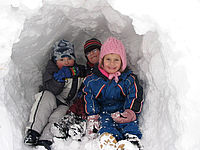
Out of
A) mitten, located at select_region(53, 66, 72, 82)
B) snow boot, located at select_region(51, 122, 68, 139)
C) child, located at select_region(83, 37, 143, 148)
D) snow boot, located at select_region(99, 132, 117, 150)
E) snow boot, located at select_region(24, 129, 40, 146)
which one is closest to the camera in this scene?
snow boot, located at select_region(99, 132, 117, 150)

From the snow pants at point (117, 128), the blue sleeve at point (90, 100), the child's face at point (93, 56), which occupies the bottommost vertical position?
the snow pants at point (117, 128)

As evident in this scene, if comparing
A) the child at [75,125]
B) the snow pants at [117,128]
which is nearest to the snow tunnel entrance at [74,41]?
the snow pants at [117,128]

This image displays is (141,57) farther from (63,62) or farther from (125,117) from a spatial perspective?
(63,62)

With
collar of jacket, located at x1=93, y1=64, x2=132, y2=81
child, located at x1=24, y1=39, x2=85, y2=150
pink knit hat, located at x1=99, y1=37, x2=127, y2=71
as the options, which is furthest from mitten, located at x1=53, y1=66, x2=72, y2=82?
pink knit hat, located at x1=99, y1=37, x2=127, y2=71

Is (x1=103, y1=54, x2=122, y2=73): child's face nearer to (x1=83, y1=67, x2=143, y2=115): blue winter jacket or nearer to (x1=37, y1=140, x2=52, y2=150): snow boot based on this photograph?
(x1=83, y1=67, x2=143, y2=115): blue winter jacket

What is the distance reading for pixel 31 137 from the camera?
6.42 feet

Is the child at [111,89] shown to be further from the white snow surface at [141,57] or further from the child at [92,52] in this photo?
the child at [92,52]

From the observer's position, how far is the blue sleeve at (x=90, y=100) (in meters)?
2.33

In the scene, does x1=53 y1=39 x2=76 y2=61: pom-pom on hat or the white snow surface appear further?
x1=53 y1=39 x2=76 y2=61: pom-pom on hat

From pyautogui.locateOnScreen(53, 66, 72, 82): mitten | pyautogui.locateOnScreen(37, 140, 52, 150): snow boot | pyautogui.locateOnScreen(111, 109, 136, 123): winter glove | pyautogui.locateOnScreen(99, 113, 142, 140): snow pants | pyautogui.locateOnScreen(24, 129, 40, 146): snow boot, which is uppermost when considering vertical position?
pyautogui.locateOnScreen(53, 66, 72, 82): mitten

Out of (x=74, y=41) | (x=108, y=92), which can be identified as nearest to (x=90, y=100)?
(x=108, y=92)

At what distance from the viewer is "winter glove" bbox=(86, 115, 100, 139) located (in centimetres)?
215

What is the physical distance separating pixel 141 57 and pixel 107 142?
120cm

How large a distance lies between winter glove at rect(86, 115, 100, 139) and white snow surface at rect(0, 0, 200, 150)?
79 millimetres
